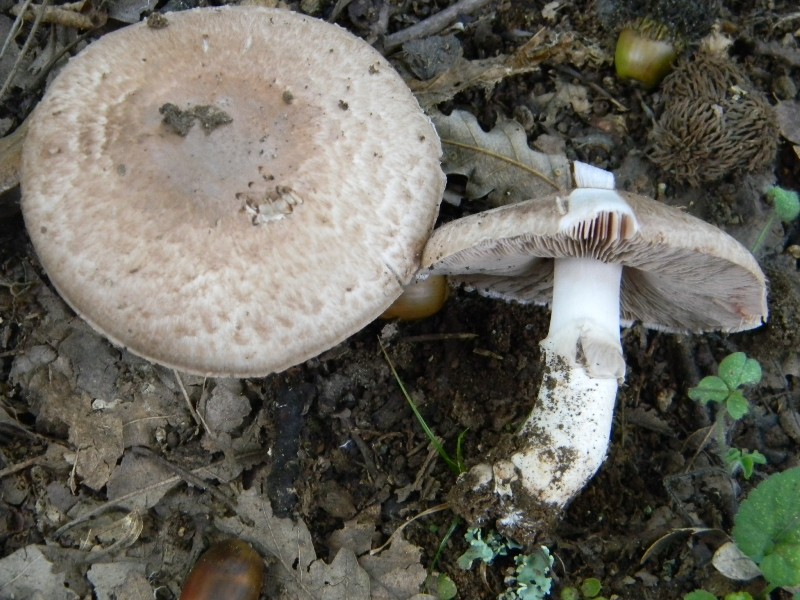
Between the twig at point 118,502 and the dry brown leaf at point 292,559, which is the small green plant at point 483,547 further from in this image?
the twig at point 118,502

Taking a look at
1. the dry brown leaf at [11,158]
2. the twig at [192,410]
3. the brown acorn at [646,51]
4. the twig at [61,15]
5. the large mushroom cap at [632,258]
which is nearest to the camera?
the large mushroom cap at [632,258]

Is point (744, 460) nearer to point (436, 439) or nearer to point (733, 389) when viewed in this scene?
point (733, 389)

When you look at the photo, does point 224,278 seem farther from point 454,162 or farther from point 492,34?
point 492,34

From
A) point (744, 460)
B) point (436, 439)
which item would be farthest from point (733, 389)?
point (436, 439)

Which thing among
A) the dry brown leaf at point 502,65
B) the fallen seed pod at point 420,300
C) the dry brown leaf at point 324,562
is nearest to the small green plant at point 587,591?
the dry brown leaf at point 324,562

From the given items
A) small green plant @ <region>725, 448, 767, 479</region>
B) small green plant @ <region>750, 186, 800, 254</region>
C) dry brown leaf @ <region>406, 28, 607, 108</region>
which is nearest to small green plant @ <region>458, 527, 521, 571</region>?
small green plant @ <region>725, 448, 767, 479</region>
